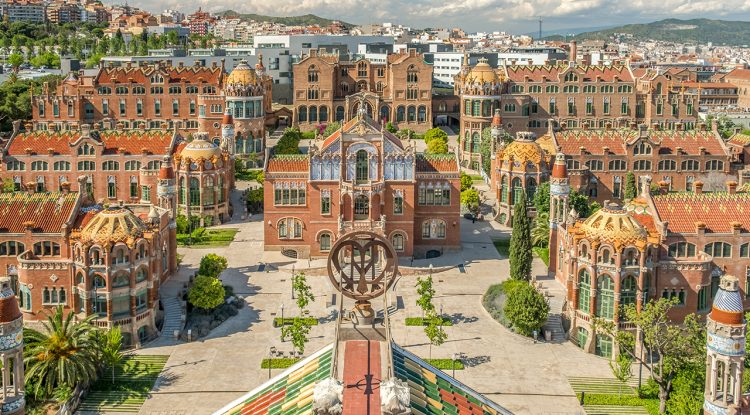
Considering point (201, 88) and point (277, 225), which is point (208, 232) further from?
point (201, 88)

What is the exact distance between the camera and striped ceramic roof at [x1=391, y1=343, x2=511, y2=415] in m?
32.3

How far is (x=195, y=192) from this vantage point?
102 meters

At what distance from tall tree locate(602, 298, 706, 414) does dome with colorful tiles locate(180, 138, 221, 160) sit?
56541mm

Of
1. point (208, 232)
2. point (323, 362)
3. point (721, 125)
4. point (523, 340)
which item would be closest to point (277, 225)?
point (208, 232)

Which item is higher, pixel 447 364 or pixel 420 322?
pixel 420 322

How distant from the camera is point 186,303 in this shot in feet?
237

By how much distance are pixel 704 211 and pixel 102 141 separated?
232 ft

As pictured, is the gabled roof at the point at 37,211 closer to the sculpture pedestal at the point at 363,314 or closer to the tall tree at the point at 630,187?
the sculpture pedestal at the point at 363,314

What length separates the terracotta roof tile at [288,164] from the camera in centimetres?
8812

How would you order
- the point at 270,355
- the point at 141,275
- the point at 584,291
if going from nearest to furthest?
the point at 270,355
the point at 584,291
the point at 141,275

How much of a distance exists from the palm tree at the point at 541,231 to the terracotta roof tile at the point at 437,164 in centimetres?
1091

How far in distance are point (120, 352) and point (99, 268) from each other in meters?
6.42

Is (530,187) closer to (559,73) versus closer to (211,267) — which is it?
(211,267)

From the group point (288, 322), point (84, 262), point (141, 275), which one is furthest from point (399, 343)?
point (84, 262)
